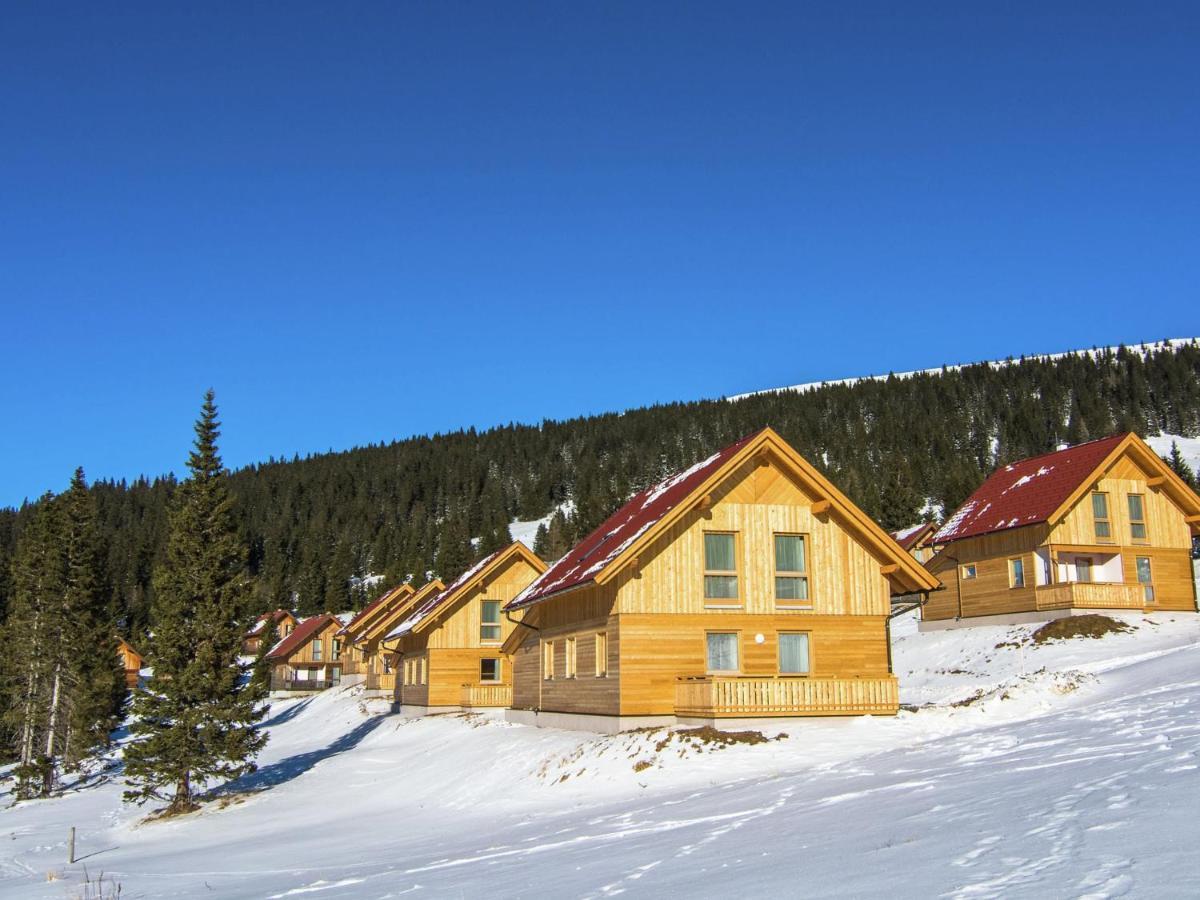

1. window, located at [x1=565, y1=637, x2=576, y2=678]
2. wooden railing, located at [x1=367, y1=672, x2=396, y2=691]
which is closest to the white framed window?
window, located at [x1=565, y1=637, x2=576, y2=678]

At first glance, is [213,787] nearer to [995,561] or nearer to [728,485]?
[728,485]

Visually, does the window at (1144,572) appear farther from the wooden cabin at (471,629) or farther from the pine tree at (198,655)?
the pine tree at (198,655)

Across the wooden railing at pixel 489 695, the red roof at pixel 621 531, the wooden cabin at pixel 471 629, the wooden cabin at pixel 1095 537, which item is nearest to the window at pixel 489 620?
the wooden cabin at pixel 471 629

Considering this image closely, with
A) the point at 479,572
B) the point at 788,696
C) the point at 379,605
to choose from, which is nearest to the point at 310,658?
the point at 379,605

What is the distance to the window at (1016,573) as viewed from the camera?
141 feet

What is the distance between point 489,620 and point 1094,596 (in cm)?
2534

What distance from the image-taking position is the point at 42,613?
4750 cm

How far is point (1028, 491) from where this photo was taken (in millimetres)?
44656

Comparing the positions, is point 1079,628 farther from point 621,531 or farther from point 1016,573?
point 621,531

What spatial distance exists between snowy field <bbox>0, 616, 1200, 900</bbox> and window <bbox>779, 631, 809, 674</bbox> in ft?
9.19

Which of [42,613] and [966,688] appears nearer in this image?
[966,688]

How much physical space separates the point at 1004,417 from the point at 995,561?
425ft

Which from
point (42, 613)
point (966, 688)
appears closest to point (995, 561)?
point (966, 688)

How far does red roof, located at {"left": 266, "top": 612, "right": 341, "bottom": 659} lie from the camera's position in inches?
3553
